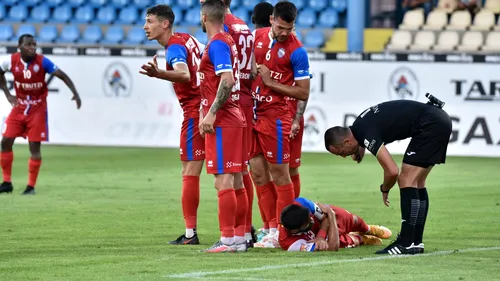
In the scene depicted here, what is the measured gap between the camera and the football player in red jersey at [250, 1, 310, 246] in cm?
1016

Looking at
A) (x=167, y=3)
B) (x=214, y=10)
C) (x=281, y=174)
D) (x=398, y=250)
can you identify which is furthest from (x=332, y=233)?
(x=167, y=3)

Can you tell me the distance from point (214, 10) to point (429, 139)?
6.91ft

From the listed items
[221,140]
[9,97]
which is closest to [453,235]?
[221,140]

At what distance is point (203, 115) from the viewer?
379 inches

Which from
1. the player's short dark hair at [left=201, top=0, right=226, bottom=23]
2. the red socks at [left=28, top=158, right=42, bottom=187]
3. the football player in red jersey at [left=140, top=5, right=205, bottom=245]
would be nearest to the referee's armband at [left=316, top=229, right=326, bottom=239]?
the football player in red jersey at [left=140, top=5, right=205, bottom=245]

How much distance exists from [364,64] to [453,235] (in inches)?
417

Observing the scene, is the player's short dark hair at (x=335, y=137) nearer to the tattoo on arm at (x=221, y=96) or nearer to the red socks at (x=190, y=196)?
the tattoo on arm at (x=221, y=96)

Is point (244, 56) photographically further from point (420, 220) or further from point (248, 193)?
point (420, 220)

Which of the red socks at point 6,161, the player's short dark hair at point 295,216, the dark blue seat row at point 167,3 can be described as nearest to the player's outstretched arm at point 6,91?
the red socks at point 6,161

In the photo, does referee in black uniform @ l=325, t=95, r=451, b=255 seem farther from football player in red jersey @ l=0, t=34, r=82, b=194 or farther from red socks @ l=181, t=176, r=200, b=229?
football player in red jersey @ l=0, t=34, r=82, b=194

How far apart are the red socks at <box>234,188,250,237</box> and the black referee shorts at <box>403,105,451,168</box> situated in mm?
1491

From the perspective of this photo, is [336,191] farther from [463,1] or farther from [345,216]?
[463,1]

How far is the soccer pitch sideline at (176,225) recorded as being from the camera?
27.3 feet

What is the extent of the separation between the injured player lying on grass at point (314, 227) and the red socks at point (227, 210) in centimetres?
45
